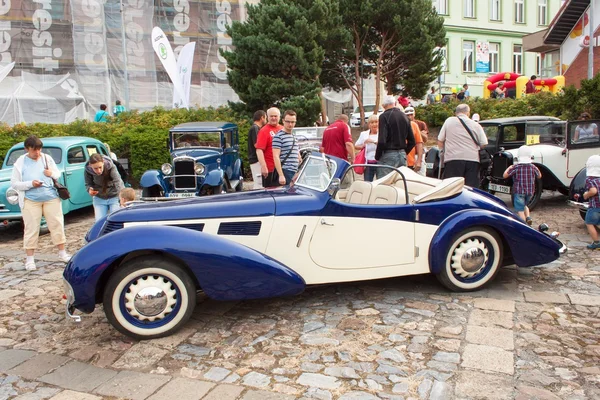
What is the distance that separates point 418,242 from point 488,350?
4.20 feet

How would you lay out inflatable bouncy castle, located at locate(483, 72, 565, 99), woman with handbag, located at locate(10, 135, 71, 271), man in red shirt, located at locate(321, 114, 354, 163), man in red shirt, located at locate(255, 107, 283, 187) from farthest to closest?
inflatable bouncy castle, located at locate(483, 72, 565, 99)
man in red shirt, located at locate(321, 114, 354, 163)
man in red shirt, located at locate(255, 107, 283, 187)
woman with handbag, located at locate(10, 135, 71, 271)

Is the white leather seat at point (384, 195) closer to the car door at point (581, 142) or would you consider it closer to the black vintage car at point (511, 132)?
the car door at point (581, 142)

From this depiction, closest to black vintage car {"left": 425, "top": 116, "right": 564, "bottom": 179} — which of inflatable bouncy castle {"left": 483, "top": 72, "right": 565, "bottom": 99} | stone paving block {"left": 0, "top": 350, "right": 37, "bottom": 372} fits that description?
stone paving block {"left": 0, "top": 350, "right": 37, "bottom": 372}

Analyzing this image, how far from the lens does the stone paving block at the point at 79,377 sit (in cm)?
350

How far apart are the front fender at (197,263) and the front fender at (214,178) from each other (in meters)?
5.83

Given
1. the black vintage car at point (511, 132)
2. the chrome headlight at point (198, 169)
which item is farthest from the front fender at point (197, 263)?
the black vintage car at point (511, 132)

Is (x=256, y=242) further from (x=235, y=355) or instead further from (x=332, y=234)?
(x=235, y=355)

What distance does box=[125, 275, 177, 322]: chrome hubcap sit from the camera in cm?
409

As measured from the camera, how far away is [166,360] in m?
3.84

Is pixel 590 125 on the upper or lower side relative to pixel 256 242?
upper

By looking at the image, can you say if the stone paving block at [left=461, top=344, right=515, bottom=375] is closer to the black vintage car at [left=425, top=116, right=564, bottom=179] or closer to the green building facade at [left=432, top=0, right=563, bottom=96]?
the black vintage car at [left=425, top=116, right=564, bottom=179]

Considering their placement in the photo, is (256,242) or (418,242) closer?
(256,242)

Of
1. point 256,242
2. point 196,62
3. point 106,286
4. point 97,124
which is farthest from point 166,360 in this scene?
point 196,62

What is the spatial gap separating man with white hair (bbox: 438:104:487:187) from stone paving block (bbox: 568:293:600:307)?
9.29 ft
